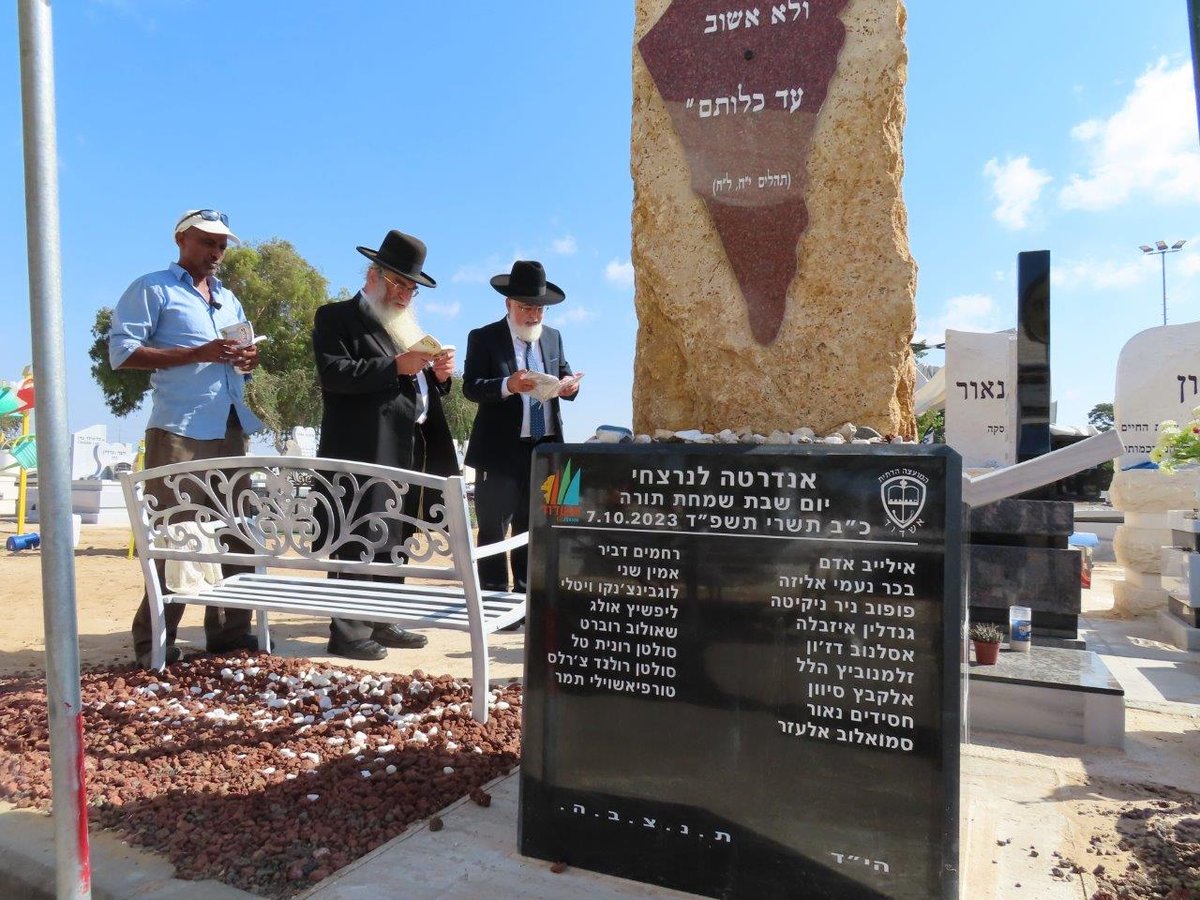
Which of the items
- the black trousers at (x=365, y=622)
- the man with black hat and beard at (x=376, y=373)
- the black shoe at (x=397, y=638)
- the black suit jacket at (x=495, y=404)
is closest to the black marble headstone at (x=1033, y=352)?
the black suit jacket at (x=495, y=404)

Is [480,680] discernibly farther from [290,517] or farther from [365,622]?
[365,622]

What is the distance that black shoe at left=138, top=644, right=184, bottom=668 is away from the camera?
3.68m

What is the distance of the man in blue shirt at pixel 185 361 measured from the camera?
3.60m

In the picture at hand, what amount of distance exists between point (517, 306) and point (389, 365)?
1.07 meters

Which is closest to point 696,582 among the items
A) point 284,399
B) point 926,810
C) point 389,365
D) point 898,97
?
point 926,810

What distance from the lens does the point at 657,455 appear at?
1.95 m

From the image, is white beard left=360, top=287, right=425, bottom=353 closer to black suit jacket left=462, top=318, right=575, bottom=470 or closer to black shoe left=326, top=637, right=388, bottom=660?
black suit jacket left=462, top=318, right=575, bottom=470

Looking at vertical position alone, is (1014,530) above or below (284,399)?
below

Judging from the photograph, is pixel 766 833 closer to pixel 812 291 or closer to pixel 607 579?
pixel 607 579

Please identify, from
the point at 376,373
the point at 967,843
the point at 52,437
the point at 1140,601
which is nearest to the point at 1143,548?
the point at 1140,601

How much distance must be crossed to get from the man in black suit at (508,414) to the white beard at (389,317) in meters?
0.56

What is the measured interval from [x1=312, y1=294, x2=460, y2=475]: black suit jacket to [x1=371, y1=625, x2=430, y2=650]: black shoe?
0.92 metres

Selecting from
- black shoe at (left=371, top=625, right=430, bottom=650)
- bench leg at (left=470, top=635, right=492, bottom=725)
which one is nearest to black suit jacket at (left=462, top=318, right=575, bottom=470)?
black shoe at (left=371, top=625, right=430, bottom=650)

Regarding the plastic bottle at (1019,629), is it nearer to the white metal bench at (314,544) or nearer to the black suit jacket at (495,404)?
the white metal bench at (314,544)
